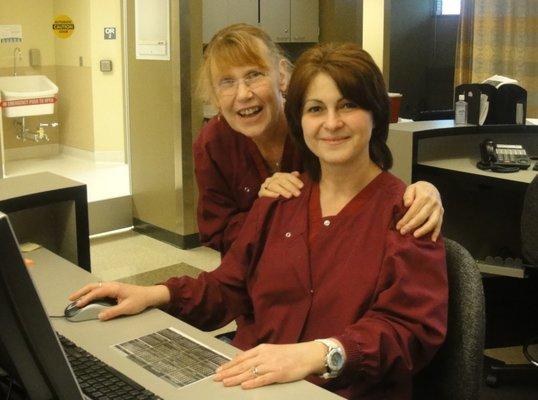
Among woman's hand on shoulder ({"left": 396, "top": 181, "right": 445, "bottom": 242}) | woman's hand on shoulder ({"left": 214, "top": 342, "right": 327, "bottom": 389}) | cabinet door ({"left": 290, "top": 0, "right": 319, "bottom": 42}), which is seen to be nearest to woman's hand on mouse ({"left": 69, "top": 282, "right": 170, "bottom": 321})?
woman's hand on shoulder ({"left": 214, "top": 342, "right": 327, "bottom": 389})

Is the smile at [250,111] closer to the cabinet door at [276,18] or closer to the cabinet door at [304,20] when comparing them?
the cabinet door at [276,18]

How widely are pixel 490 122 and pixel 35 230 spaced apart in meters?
2.25

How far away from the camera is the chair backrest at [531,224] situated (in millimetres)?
2518

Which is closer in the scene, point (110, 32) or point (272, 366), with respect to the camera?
point (272, 366)

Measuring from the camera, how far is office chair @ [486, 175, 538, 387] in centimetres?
253

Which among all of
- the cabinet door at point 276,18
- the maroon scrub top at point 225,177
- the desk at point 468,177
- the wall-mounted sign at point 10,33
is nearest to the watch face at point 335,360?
the maroon scrub top at point 225,177

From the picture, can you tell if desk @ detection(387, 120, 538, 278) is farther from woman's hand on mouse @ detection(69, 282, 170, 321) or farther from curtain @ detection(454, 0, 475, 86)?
curtain @ detection(454, 0, 475, 86)

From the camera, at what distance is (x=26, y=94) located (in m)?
5.27

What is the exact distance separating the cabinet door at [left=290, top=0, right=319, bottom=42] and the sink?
1957mm

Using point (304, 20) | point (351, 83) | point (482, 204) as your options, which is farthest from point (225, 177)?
point (304, 20)

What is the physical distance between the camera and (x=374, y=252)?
142 centimetres

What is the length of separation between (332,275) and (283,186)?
277 mm

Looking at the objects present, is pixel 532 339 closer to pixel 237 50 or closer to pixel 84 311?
pixel 237 50

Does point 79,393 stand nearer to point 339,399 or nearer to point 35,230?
point 339,399
